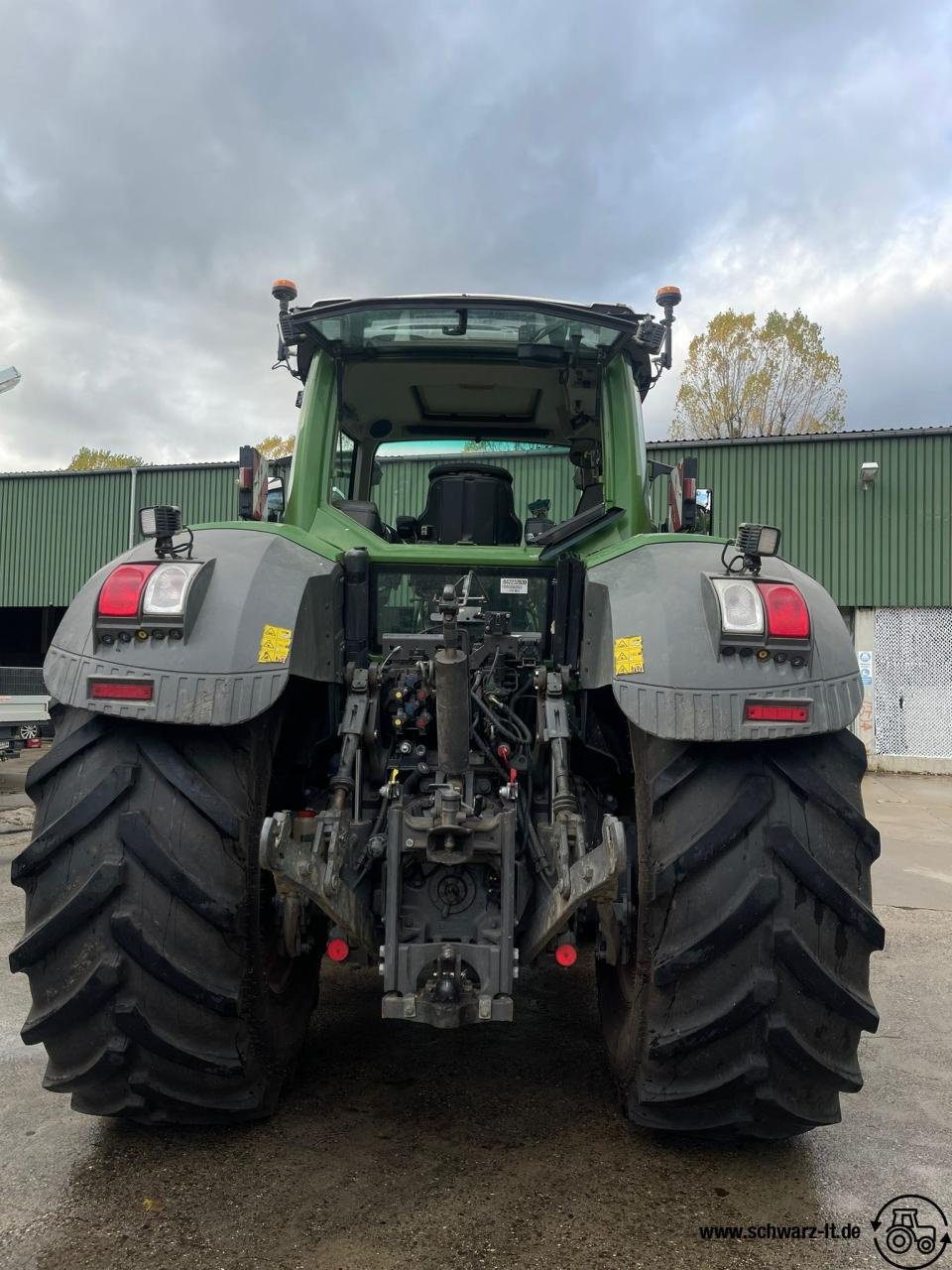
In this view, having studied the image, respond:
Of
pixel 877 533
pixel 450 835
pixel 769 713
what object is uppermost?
pixel 877 533

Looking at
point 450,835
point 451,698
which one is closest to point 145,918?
point 450,835

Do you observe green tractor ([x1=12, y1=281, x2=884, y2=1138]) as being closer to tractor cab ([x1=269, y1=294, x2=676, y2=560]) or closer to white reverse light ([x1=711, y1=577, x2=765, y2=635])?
white reverse light ([x1=711, y1=577, x2=765, y2=635])

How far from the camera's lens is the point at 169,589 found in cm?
243

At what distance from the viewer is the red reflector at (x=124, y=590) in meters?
2.41

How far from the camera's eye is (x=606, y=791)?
305 cm

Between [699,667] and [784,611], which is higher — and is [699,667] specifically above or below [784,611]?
below

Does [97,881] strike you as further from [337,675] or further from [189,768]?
[337,675]

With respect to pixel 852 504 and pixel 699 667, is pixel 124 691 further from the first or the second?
pixel 852 504

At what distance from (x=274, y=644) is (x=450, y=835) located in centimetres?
70

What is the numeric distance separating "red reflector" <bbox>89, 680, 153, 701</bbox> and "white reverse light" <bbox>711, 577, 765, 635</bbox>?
1.48 m

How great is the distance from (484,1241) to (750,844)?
3.73 feet

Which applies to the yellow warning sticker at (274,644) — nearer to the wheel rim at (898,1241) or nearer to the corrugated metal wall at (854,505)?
the wheel rim at (898,1241)

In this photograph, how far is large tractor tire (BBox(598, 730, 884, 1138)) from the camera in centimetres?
227

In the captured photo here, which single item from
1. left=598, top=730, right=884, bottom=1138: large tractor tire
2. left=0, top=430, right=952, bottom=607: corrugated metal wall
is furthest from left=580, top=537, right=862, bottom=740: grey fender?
left=0, top=430, right=952, bottom=607: corrugated metal wall
